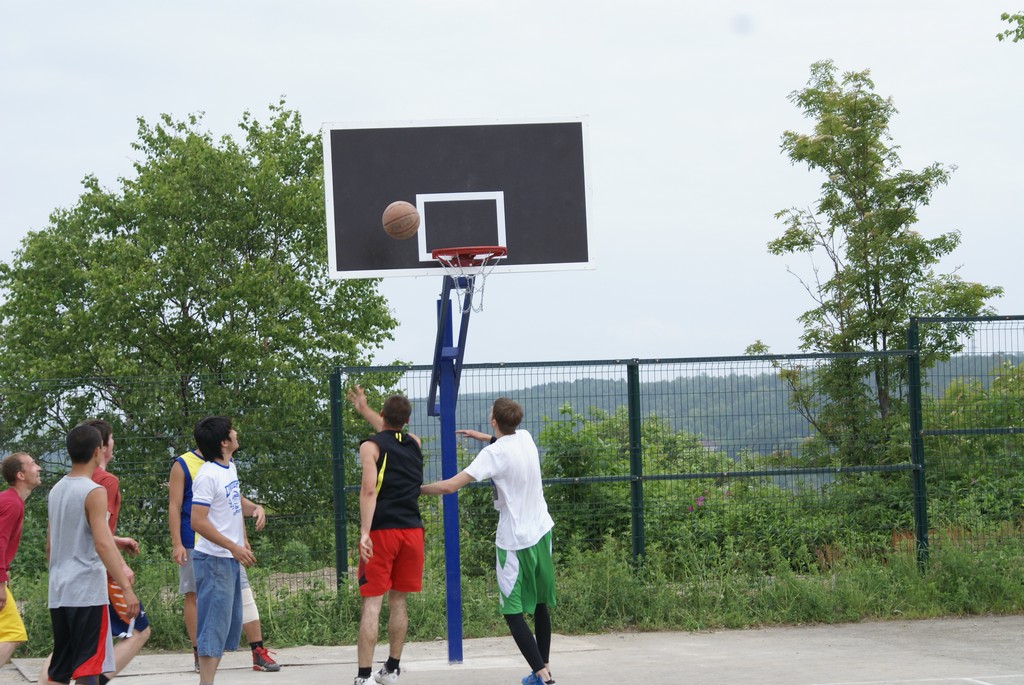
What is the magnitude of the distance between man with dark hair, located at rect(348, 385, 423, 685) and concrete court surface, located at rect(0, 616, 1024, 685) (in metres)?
0.52

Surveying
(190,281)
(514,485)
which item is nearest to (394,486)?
(514,485)

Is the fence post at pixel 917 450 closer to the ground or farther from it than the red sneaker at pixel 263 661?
farther from it

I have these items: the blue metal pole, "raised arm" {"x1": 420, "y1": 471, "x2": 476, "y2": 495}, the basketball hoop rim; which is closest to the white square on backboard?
the basketball hoop rim

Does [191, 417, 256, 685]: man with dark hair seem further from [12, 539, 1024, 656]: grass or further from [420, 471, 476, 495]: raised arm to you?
[12, 539, 1024, 656]: grass

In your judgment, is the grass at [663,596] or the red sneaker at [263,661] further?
the grass at [663,596]

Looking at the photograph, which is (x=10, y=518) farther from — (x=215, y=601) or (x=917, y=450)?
(x=917, y=450)

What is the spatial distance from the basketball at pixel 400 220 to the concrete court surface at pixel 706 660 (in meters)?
3.17

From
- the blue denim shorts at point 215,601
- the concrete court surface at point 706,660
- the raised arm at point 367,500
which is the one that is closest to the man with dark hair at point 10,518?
the blue denim shorts at point 215,601

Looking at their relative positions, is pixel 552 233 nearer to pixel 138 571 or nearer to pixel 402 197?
pixel 402 197

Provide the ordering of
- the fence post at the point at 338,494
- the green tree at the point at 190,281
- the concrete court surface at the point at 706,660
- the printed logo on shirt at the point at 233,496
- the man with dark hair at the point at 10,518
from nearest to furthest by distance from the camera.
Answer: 1. the man with dark hair at the point at 10,518
2. the printed logo on shirt at the point at 233,496
3. the concrete court surface at the point at 706,660
4. the fence post at the point at 338,494
5. the green tree at the point at 190,281

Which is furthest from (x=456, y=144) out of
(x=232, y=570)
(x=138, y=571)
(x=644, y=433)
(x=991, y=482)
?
(x=991, y=482)

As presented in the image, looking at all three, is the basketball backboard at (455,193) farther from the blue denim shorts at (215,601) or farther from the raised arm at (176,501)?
the blue denim shorts at (215,601)

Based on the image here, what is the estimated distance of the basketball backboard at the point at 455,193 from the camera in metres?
8.91

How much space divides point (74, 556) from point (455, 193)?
4182 millimetres
